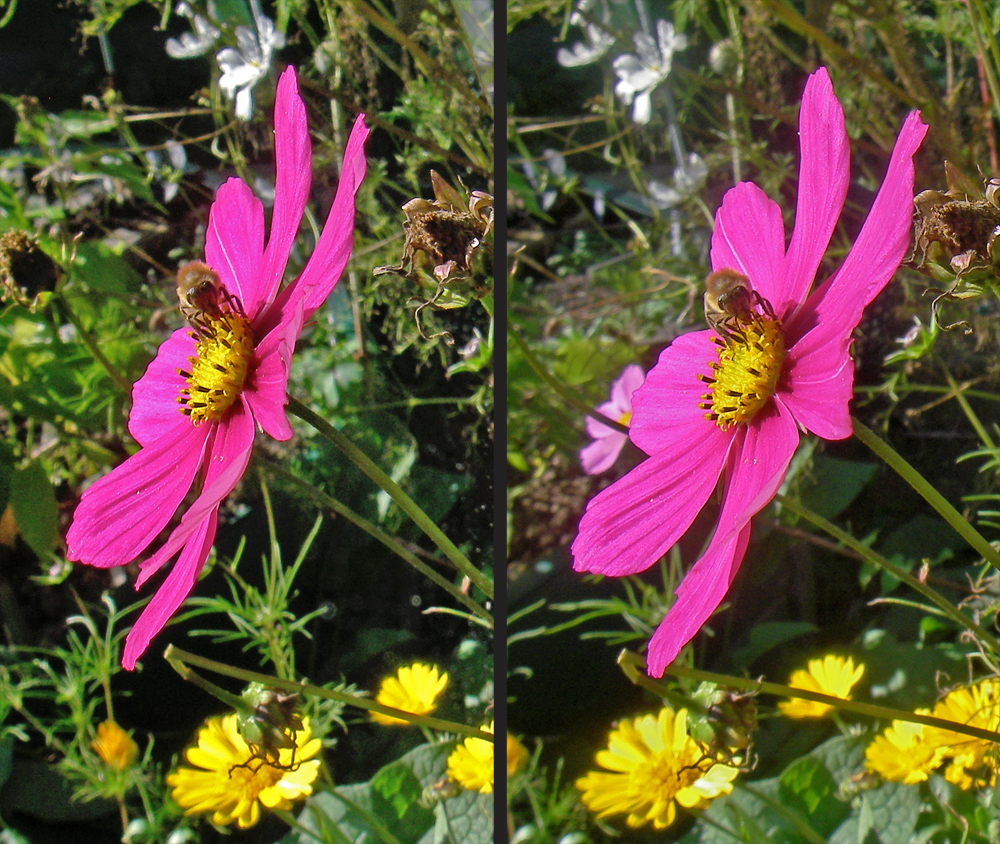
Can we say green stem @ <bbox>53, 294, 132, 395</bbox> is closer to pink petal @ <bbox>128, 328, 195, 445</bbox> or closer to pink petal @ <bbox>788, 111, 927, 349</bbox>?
pink petal @ <bbox>128, 328, 195, 445</bbox>

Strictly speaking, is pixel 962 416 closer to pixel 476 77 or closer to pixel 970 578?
pixel 970 578

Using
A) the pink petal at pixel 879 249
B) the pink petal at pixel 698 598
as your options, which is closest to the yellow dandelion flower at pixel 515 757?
the pink petal at pixel 698 598

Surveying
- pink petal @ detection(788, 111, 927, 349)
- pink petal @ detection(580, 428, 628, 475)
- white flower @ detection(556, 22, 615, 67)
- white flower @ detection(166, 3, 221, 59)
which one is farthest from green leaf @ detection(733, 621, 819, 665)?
white flower @ detection(166, 3, 221, 59)

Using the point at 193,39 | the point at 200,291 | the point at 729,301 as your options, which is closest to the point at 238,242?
the point at 200,291

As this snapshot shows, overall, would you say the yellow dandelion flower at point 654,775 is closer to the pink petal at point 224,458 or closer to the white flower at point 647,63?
the pink petal at point 224,458

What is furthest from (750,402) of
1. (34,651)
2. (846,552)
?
(34,651)

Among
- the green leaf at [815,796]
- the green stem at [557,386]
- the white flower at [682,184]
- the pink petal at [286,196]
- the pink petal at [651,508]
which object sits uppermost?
the pink petal at [286,196]

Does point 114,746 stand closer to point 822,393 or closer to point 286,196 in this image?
point 286,196
